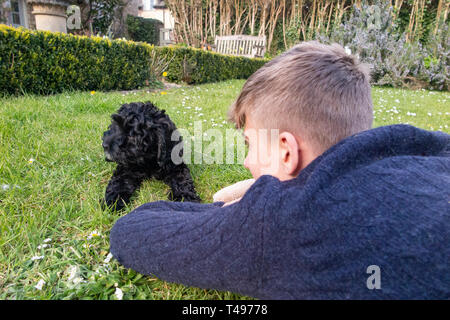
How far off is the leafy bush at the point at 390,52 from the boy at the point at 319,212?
1218 centimetres

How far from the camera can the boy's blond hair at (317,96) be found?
47.9 inches

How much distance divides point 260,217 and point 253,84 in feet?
→ 2.23

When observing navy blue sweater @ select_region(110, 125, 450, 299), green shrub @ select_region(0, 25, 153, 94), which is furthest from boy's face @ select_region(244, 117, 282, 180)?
green shrub @ select_region(0, 25, 153, 94)

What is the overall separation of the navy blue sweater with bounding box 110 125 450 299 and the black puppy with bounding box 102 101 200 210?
1246mm

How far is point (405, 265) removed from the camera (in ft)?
3.00

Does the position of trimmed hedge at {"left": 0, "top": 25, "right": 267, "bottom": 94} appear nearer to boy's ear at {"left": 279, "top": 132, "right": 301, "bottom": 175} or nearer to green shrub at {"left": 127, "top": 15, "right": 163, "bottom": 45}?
boy's ear at {"left": 279, "top": 132, "right": 301, "bottom": 175}

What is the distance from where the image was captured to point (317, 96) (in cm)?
121

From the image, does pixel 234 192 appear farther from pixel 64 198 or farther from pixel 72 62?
pixel 72 62

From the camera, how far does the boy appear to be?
0.93 meters

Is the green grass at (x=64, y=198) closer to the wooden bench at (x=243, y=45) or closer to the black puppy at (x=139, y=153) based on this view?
Result: the black puppy at (x=139, y=153)

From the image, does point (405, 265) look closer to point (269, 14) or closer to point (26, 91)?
point (26, 91)

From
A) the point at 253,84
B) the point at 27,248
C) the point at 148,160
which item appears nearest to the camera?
the point at 253,84

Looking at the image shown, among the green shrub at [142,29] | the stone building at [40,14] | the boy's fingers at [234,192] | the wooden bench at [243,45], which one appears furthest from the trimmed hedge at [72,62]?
the green shrub at [142,29]

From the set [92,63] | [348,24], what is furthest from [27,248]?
[348,24]
